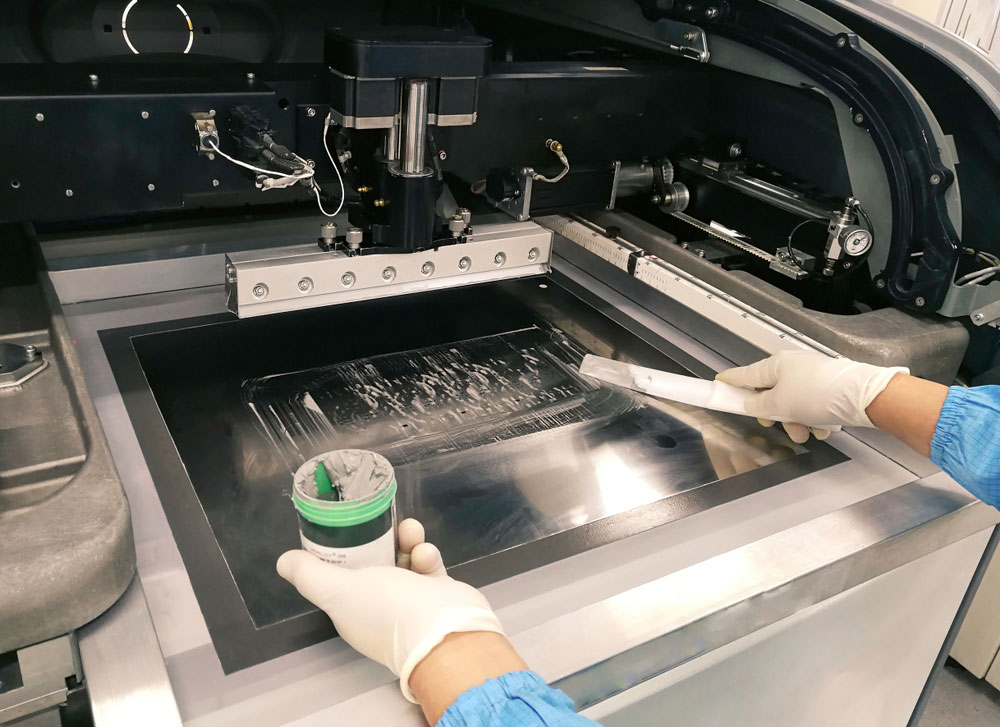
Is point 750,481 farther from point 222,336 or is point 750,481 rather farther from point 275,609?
point 222,336

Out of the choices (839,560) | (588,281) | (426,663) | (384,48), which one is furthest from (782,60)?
(426,663)

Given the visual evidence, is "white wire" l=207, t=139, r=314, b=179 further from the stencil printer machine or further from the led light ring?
the led light ring

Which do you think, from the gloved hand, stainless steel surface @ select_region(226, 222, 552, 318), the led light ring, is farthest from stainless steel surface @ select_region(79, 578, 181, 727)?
the led light ring

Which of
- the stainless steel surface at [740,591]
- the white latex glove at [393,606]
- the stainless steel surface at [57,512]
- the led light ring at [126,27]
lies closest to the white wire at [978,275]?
the stainless steel surface at [740,591]

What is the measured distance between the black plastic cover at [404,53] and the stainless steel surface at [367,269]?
0.25m

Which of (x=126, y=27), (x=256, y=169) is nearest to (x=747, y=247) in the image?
(x=256, y=169)

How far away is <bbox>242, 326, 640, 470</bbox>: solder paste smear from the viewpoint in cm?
106

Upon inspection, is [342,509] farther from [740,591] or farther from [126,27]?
[126,27]

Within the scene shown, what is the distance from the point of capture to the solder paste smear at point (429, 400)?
3.47ft

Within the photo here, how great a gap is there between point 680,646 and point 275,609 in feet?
1.35

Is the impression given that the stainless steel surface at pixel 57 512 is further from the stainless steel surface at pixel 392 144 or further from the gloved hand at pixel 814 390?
the gloved hand at pixel 814 390

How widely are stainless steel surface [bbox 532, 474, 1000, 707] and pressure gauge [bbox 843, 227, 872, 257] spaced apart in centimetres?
36

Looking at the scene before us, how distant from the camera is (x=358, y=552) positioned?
2.39 feet

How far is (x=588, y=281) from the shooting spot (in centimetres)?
154
